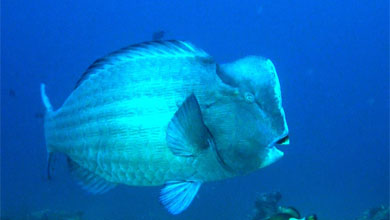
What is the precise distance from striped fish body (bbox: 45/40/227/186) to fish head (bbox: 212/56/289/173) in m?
0.10

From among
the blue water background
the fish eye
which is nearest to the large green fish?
the fish eye

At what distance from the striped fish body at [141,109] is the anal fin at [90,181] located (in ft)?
0.26

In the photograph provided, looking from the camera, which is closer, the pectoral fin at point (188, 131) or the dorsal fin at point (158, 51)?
the pectoral fin at point (188, 131)

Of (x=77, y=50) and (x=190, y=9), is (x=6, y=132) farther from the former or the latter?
(x=190, y=9)

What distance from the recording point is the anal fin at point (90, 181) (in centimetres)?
173

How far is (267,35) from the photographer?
74.6 metres

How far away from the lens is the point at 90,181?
1.75m

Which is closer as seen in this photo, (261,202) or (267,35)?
(261,202)

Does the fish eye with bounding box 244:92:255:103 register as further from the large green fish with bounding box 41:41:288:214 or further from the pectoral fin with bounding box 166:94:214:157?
the pectoral fin with bounding box 166:94:214:157

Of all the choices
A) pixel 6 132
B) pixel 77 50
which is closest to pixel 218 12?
pixel 77 50

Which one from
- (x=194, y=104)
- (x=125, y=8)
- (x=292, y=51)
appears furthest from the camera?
(x=292, y=51)

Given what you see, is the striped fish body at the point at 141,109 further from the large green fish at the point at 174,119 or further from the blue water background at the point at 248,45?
the blue water background at the point at 248,45

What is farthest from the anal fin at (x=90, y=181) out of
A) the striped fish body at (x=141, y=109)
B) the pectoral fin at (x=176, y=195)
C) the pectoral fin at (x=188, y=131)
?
the pectoral fin at (x=188, y=131)

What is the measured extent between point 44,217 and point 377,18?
83.8m
